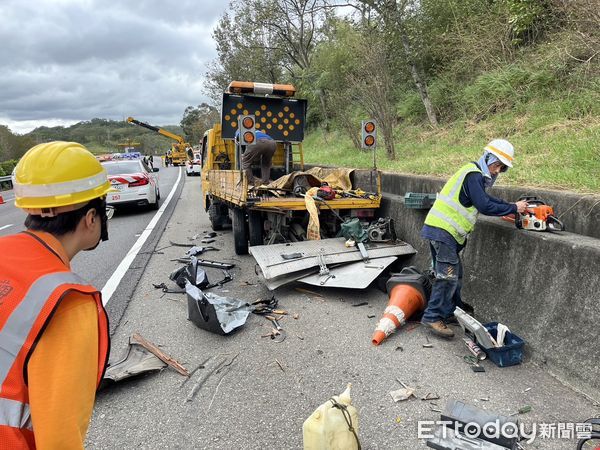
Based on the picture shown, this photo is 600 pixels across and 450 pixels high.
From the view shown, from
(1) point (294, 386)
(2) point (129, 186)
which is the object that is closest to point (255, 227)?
(1) point (294, 386)

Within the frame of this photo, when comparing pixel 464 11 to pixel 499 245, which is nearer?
pixel 499 245

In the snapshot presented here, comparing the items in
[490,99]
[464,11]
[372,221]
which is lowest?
[372,221]

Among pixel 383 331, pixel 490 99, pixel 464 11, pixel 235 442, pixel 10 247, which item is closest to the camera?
pixel 10 247

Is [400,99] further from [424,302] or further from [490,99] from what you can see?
[424,302]

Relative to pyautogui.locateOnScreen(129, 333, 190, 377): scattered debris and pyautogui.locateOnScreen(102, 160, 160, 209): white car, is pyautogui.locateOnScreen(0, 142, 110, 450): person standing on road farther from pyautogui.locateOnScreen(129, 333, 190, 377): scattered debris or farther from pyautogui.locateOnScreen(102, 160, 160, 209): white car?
pyautogui.locateOnScreen(102, 160, 160, 209): white car

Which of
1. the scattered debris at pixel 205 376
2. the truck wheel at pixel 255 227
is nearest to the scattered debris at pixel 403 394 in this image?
the scattered debris at pixel 205 376

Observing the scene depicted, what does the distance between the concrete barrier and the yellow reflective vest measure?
0.34 m

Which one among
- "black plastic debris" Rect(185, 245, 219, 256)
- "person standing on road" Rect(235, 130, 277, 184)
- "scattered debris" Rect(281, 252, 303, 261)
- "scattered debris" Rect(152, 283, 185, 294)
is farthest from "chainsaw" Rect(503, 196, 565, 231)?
"black plastic debris" Rect(185, 245, 219, 256)

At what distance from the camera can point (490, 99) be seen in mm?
8938

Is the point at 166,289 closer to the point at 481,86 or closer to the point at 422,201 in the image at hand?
the point at 422,201

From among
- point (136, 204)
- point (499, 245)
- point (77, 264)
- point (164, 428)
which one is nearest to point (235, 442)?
point (164, 428)

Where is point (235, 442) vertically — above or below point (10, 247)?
below

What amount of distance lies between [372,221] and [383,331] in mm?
2719

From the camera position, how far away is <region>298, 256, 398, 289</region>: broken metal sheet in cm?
460
